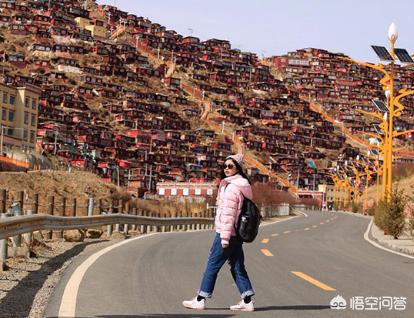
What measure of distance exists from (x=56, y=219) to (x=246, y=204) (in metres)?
8.62

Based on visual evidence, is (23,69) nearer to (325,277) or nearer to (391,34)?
(391,34)

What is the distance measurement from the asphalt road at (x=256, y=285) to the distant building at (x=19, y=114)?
318ft

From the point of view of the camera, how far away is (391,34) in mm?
27906

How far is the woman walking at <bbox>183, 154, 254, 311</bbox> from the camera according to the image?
328 inches

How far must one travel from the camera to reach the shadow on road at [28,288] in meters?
8.36

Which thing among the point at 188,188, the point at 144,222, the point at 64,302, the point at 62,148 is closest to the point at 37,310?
the point at 64,302

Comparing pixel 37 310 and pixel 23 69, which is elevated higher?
pixel 23 69

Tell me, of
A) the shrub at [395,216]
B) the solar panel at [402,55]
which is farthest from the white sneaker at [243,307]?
the solar panel at [402,55]

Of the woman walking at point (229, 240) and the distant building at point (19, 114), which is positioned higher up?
the distant building at point (19, 114)

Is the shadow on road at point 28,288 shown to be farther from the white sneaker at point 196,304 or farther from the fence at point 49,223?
the white sneaker at point 196,304

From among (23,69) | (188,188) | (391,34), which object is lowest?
(188,188)

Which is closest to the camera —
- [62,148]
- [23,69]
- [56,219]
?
[56,219]

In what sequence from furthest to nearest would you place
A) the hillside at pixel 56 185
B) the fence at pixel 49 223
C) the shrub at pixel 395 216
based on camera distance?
1. the hillside at pixel 56 185
2. the shrub at pixel 395 216
3. the fence at pixel 49 223

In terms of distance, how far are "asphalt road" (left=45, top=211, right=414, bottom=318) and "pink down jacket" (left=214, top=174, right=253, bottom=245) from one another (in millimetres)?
891
